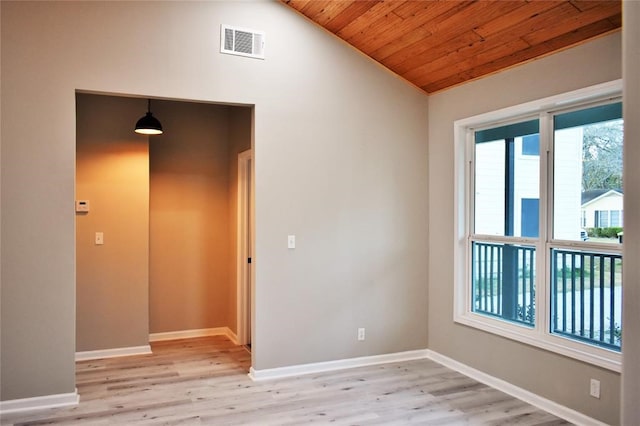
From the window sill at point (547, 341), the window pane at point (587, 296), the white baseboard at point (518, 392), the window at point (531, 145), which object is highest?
the window at point (531, 145)

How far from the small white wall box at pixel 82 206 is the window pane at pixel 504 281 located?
3.67 metres

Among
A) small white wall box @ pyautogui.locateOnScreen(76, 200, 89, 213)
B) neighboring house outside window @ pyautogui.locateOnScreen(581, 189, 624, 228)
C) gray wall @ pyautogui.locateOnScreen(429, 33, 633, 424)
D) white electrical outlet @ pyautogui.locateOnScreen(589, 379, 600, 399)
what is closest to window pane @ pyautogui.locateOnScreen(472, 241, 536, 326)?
gray wall @ pyautogui.locateOnScreen(429, 33, 633, 424)

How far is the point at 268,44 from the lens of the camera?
13.8ft

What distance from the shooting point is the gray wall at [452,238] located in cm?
320

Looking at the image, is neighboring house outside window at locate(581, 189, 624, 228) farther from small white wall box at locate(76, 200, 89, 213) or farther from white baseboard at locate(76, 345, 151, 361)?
small white wall box at locate(76, 200, 89, 213)

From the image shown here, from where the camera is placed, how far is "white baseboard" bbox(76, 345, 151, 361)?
4.73 meters

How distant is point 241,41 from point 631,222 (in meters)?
3.32

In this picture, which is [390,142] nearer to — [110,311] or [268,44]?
[268,44]

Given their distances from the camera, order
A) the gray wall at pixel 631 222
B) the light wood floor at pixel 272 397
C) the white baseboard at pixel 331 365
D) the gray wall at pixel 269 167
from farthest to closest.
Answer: the white baseboard at pixel 331 365, the gray wall at pixel 269 167, the light wood floor at pixel 272 397, the gray wall at pixel 631 222

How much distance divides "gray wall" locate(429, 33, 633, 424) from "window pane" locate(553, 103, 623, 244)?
27 cm

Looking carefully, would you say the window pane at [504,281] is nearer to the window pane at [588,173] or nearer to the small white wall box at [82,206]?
the window pane at [588,173]

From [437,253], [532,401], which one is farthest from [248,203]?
[532,401]

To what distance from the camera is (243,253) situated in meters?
5.36

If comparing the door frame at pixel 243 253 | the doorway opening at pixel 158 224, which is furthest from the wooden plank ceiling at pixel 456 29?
the door frame at pixel 243 253
